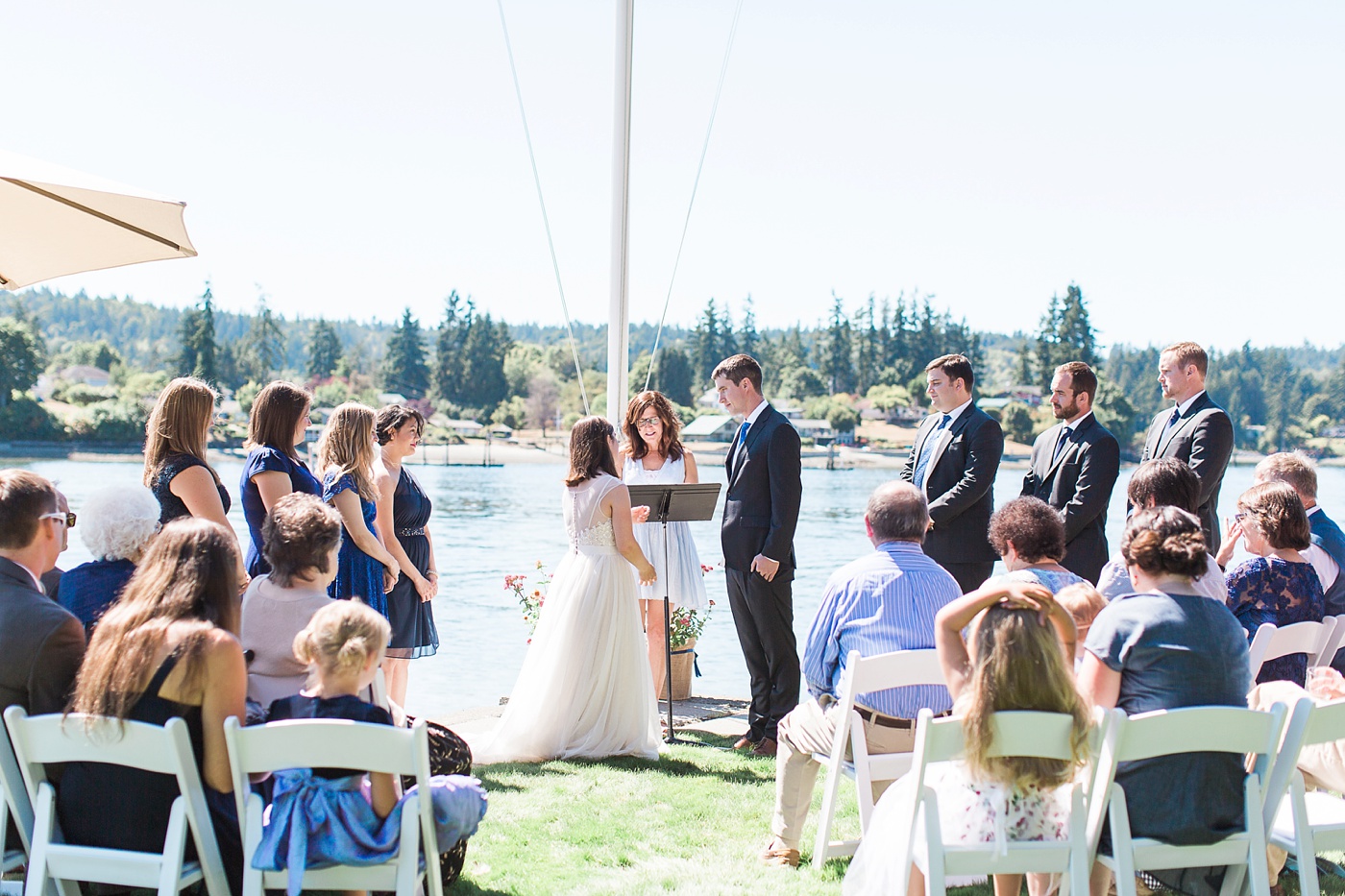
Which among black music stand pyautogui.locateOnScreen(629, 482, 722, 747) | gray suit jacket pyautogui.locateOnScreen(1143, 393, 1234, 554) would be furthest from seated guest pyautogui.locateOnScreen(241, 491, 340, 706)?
gray suit jacket pyautogui.locateOnScreen(1143, 393, 1234, 554)

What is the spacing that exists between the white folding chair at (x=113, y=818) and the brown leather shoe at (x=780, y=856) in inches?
60.2

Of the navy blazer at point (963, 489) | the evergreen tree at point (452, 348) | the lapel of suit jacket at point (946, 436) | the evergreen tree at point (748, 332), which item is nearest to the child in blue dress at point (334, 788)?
the navy blazer at point (963, 489)

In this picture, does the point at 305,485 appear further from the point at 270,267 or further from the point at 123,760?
the point at 270,267

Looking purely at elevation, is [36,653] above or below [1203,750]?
above

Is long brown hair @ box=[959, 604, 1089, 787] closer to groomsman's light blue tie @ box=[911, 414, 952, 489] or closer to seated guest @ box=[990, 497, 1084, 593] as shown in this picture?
seated guest @ box=[990, 497, 1084, 593]

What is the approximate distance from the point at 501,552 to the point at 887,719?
24972 millimetres

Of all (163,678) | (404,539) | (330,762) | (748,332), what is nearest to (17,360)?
(748,332)

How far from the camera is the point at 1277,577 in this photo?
3.20 metres

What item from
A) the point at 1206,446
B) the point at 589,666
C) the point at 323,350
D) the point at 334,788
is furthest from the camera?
the point at 323,350

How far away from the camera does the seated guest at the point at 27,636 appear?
2316 millimetres

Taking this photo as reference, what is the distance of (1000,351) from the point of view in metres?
78.1

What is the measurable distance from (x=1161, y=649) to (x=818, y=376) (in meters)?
60.9

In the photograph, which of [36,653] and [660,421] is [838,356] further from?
[36,653]

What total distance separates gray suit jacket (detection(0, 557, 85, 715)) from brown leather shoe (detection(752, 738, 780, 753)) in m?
2.85
